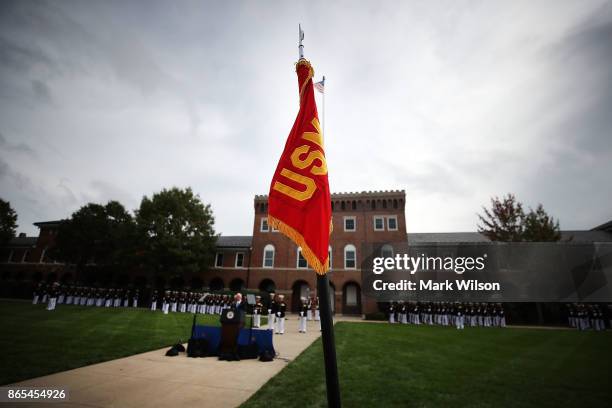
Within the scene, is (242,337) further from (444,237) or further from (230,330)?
(444,237)

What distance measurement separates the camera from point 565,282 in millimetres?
26625

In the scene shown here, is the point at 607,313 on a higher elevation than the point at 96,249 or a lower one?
lower

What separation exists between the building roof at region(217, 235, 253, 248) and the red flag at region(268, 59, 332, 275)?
34.8 m

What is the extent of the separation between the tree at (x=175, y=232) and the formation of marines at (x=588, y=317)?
116 ft

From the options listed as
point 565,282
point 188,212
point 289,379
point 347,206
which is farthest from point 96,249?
point 565,282

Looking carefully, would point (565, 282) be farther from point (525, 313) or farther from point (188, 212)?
point (188, 212)

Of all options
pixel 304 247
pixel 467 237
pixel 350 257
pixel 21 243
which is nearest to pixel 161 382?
pixel 304 247

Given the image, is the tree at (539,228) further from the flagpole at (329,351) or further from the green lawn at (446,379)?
the flagpole at (329,351)

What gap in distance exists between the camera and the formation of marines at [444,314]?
24.8m

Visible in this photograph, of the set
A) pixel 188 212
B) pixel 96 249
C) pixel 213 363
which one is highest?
pixel 188 212

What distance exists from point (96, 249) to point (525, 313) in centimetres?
4778

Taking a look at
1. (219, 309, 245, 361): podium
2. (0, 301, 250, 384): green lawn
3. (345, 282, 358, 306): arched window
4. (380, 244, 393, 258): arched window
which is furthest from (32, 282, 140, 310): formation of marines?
(380, 244, 393, 258): arched window

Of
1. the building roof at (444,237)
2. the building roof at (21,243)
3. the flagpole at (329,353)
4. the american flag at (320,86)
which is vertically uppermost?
the building roof at (444,237)

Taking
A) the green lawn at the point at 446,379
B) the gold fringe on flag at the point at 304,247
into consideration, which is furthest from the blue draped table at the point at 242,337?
the gold fringe on flag at the point at 304,247
